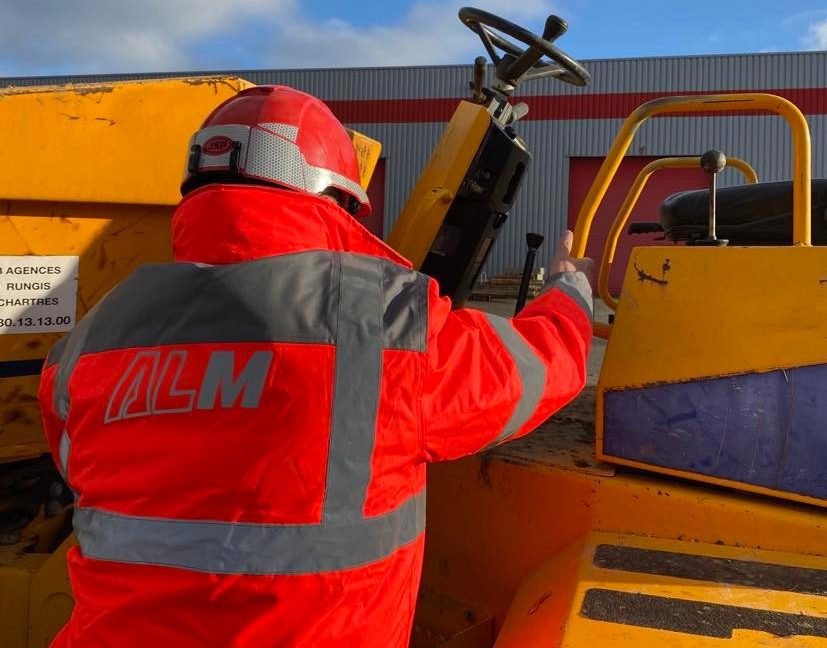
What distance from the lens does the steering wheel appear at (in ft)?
6.75

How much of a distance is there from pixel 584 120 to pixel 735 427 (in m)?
17.3

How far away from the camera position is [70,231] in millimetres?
2209

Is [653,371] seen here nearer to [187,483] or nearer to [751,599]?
[751,599]

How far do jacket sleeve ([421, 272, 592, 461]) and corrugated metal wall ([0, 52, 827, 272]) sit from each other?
15710 mm

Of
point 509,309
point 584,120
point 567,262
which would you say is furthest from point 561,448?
point 584,120

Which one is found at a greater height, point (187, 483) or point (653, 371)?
point (653, 371)

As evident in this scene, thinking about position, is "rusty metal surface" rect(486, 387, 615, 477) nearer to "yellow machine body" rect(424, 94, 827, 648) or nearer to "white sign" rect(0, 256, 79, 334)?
"yellow machine body" rect(424, 94, 827, 648)

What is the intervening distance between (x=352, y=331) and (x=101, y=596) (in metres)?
0.58

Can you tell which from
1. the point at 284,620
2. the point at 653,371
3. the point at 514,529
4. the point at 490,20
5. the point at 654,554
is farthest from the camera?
the point at 490,20

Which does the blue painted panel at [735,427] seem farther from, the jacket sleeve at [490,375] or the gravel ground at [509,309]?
the gravel ground at [509,309]

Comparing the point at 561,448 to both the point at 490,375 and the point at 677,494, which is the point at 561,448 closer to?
the point at 677,494

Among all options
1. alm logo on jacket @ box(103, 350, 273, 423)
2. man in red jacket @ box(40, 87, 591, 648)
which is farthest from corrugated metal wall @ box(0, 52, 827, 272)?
alm logo on jacket @ box(103, 350, 273, 423)

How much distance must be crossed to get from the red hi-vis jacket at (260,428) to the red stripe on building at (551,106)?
55.5 feet

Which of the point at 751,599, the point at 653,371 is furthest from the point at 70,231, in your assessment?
the point at 751,599
